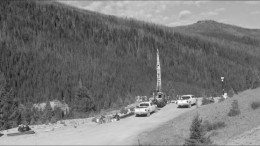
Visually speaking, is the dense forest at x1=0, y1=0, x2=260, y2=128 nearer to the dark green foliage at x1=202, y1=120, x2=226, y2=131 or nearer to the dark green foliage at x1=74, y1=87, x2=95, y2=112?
the dark green foliage at x1=74, y1=87, x2=95, y2=112

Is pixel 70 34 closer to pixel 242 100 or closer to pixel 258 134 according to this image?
pixel 242 100

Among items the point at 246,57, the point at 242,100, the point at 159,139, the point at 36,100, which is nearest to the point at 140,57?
the point at 36,100

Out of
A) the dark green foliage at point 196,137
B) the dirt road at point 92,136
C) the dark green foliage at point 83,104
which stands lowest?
the dark green foliage at point 83,104

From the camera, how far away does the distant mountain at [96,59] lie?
8538cm

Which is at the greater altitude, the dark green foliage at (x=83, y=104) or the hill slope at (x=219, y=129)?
the hill slope at (x=219, y=129)

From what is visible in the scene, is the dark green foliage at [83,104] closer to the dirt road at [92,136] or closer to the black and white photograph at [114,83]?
the black and white photograph at [114,83]

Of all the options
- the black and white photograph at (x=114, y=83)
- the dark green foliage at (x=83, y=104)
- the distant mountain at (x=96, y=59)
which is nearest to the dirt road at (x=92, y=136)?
the black and white photograph at (x=114, y=83)

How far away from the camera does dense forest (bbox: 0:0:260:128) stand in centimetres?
8231

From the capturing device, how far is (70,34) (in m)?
111

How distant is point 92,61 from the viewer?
104 metres

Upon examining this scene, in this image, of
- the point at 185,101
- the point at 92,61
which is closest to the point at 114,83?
the point at 92,61

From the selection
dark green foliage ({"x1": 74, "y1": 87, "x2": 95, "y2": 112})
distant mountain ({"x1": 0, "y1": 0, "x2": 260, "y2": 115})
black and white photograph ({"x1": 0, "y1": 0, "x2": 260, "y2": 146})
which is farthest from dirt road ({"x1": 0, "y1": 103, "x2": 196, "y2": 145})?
distant mountain ({"x1": 0, "y1": 0, "x2": 260, "y2": 115})

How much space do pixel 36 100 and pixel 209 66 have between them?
77511 millimetres

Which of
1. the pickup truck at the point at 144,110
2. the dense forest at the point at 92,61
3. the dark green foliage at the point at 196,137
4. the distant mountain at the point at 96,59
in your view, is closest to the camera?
the dark green foliage at the point at 196,137
